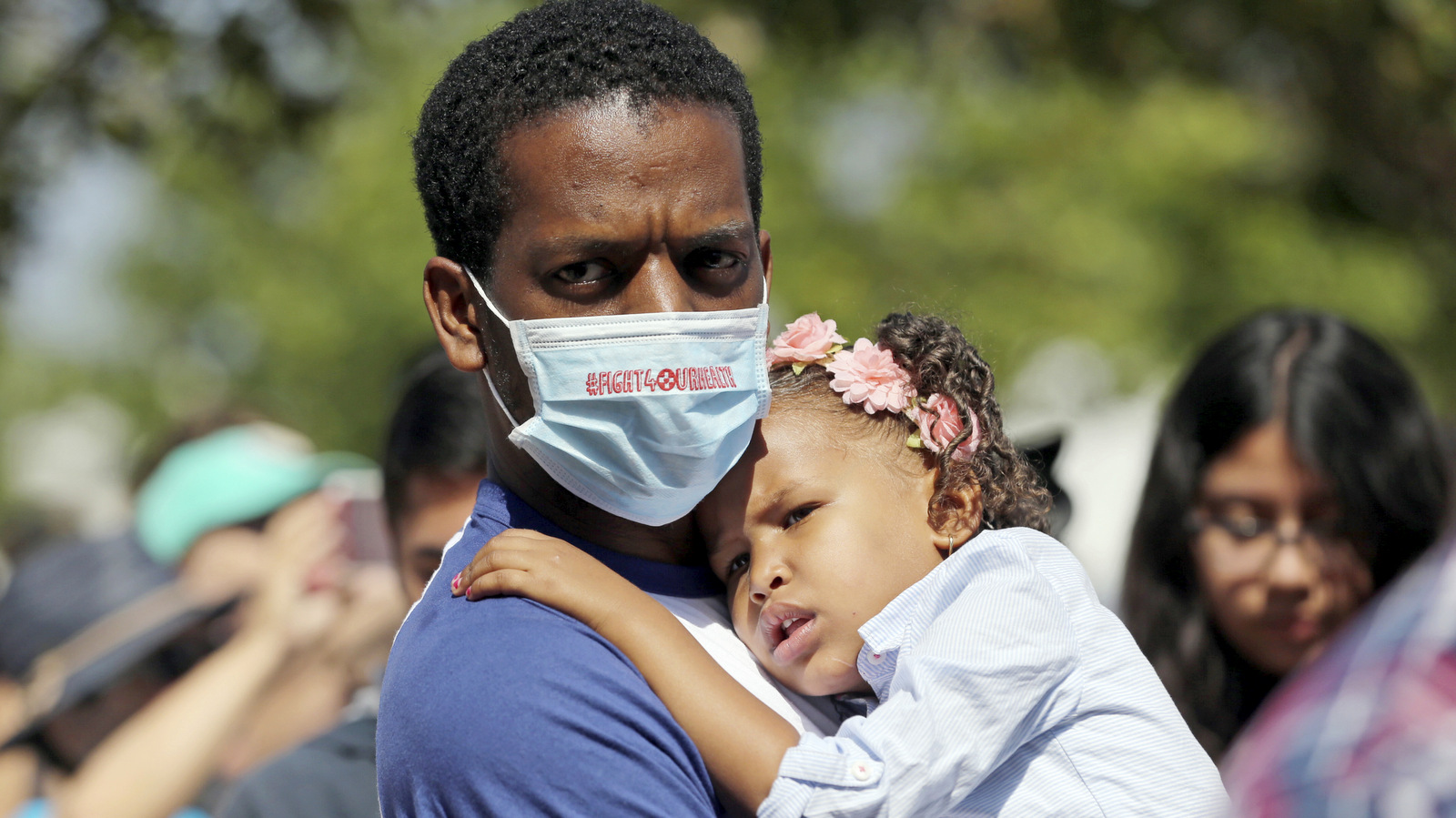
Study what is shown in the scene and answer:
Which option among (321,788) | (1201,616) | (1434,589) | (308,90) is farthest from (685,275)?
(308,90)

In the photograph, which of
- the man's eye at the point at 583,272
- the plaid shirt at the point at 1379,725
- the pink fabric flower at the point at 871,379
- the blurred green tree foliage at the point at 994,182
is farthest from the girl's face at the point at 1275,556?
the plaid shirt at the point at 1379,725

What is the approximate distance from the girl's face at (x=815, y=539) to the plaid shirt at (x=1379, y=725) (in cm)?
133

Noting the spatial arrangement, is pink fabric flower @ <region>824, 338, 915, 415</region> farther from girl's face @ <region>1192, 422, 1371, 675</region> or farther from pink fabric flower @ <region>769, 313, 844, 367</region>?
girl's face @ <region>1192, 422, 1371, 675</region>

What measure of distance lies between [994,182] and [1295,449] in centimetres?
1709

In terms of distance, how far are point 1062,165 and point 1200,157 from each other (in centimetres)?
209

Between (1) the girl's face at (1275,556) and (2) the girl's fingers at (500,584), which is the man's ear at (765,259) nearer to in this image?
(2) the girl's fingers at (500,584)

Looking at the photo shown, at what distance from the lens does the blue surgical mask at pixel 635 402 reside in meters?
2.24

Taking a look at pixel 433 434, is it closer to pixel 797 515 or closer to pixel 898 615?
pixel 797 515

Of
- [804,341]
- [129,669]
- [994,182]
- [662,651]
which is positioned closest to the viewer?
[662,651]

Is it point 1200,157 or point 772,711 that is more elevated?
point 772,711

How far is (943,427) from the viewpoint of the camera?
2.70 meters

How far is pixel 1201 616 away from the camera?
4.12 metres

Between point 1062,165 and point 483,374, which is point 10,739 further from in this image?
point 1062,165

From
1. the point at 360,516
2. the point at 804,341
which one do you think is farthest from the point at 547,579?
the point at 360,516
